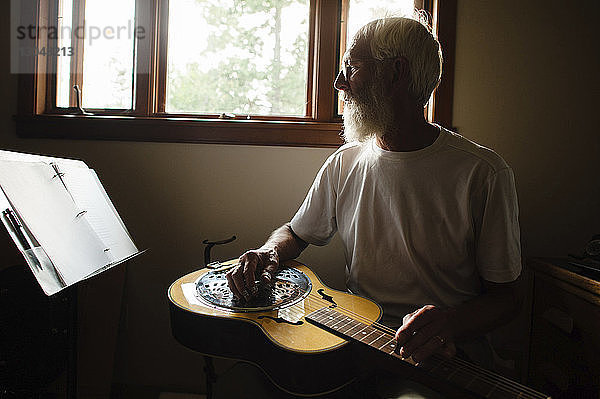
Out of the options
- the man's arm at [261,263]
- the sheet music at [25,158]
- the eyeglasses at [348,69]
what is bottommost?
the man's arm at [261,263]

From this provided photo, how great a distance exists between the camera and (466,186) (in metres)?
1.13

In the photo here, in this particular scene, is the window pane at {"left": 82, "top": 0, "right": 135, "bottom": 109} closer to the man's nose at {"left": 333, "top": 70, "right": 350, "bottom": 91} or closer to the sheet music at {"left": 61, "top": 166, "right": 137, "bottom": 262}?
the sheet music at {"left": 61, "top": 166, "right": 137, "bottom": 262}

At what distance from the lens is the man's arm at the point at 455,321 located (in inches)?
32.2

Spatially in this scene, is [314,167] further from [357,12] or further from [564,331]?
[564,331]

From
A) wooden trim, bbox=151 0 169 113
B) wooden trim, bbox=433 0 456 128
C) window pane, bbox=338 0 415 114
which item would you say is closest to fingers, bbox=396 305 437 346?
wooden trim, bbox=433 0 456 128

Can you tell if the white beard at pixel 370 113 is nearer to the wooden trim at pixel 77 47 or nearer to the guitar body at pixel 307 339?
the guitar body at pixel 307 339

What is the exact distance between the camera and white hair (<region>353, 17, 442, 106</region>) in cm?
118

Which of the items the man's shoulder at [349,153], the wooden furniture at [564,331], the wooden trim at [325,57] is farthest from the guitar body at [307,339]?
the wooden trim at [325,57]

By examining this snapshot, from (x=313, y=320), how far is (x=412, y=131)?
62 centimetres

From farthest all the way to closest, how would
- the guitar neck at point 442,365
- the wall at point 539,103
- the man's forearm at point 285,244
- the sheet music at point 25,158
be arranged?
1. the wall at point 539,103
2. the man's forearm at point 285,244
3. the sheet music at point 25,158
4. the guitar neck at point 442,365

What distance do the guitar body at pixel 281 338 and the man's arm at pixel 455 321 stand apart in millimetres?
122

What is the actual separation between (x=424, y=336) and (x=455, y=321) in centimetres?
19

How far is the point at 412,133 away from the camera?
1.22 meters

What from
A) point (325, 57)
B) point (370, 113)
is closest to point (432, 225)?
point (370, 113)
